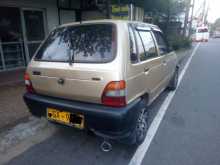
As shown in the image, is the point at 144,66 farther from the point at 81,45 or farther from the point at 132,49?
the point at 81,45

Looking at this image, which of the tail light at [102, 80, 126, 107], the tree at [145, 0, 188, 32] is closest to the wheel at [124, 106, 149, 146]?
the tail light at [102, 80, 126, 107]

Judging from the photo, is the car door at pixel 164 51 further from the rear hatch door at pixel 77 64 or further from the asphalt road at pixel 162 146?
the rear hatch door at pixel 77 64

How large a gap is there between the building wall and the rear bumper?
17.9 feet

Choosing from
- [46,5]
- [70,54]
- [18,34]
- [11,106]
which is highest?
[46,5]

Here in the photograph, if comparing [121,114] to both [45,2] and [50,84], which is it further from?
[45,2]

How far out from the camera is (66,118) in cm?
238

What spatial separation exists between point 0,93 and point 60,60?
120 inches

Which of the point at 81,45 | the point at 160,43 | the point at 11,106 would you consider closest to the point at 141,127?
the point at 81,45

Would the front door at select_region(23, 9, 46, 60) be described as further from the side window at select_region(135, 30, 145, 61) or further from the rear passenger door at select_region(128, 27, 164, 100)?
the side window at select_region(135, 30, 145, 61)

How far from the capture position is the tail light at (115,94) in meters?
2.11

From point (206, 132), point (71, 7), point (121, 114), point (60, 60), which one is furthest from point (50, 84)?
point (71, 7)

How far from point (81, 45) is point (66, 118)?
971 millimetres

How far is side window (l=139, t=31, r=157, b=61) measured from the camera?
283cm

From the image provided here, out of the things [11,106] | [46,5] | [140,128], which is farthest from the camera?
[46,5]
